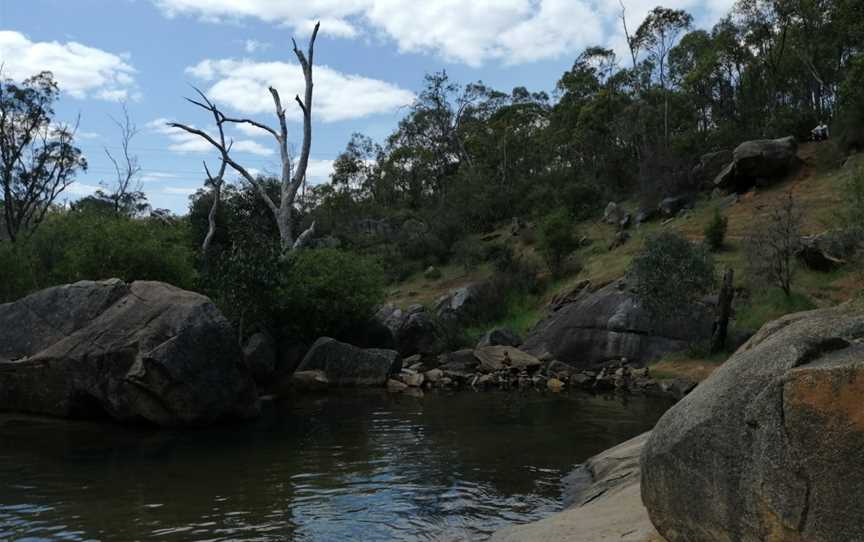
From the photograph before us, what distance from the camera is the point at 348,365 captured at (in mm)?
25641

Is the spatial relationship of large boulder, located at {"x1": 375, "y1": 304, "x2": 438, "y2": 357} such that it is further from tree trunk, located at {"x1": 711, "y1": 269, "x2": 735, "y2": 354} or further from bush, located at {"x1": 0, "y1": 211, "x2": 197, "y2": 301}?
tree trunk, located at {"x1": 711, "y1": 269, "x2": 735, "y2": 354}

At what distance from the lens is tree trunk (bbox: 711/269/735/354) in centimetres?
2330

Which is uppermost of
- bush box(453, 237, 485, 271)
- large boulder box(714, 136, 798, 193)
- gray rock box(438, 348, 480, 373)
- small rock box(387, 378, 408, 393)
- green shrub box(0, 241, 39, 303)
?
large boulder box(714, 136, 798, 193)

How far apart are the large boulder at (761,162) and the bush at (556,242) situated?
9.69 m

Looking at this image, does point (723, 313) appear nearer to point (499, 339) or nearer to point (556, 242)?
point (499, 339)

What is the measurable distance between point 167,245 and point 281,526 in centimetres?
1950

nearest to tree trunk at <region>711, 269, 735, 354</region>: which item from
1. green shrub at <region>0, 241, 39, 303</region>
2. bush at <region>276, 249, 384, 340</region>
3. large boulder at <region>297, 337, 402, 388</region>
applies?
large boulder at <region>297, 337, 402, 388</region>

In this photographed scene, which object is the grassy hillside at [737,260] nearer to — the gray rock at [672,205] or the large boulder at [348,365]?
the gray rock at [672,205]

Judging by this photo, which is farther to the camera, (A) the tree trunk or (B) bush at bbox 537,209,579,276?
(B) bush at bbox 537,209,579,276

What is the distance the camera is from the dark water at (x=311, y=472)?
1027cm

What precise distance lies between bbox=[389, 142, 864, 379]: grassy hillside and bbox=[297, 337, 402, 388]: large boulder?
9.29 meters

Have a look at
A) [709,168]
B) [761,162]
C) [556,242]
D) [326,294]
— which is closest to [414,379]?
[326,294]

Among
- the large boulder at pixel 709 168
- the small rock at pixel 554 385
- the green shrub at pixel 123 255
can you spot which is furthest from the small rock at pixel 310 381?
the large boulder at pixel 709 168

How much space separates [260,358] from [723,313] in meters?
15.1
